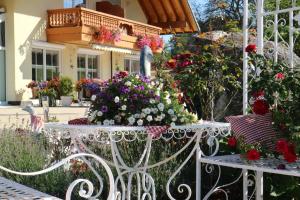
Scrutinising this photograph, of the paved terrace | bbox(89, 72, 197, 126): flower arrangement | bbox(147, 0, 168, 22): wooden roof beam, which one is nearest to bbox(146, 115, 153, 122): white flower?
bbox(89, 72, 197, 126): flower arrangement

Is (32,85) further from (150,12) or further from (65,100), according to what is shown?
(150,12)

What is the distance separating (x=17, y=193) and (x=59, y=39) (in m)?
15.3

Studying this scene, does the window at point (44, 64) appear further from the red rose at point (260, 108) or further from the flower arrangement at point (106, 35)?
the red rose at point (260, 108)

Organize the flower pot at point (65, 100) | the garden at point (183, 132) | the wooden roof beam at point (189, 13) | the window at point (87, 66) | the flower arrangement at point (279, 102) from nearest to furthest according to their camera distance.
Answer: the flower arrangement at point (279, 102) < the garden at point (183, 132) < the flower pot at point (65, 100) < the window at point (87, 66) < the wooden roof beam at point (189, 13)

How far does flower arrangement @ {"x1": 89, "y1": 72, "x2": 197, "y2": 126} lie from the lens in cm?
365

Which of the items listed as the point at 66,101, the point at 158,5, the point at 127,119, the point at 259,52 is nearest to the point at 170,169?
the point at 127,119

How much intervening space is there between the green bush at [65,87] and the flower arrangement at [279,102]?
13.2 meters

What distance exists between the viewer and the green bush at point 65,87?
16328 mm

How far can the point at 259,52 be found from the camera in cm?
388

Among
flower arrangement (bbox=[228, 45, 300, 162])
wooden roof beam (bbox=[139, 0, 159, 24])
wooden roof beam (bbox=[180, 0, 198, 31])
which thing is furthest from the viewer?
wooden roof beam (bbox=[139, 0, 159, 24])

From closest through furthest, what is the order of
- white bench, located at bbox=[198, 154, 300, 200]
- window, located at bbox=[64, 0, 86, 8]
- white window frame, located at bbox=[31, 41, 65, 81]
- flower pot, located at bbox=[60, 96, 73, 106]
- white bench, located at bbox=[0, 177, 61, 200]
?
white bench, located at bbox=[0, 177, 61, 200] < white bench, located at bbox=[198, 154, 300, 200] < flower pot, located at bbox=[60, 96, 73, 106] < white window frame, located at bbox=[31, 41, 65, 81] < window, located at bbox=[64, 0, 86, 8]

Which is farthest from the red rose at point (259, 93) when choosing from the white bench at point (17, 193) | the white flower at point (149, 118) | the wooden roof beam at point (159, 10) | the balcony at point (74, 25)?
the wooden roof beam at point (159, 10)

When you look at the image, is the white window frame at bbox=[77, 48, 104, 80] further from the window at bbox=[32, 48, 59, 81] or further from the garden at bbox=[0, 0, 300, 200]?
the garden at bbox=[0, 0, 300, 200]

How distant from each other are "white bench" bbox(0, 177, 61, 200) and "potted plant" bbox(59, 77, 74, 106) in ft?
43.4
